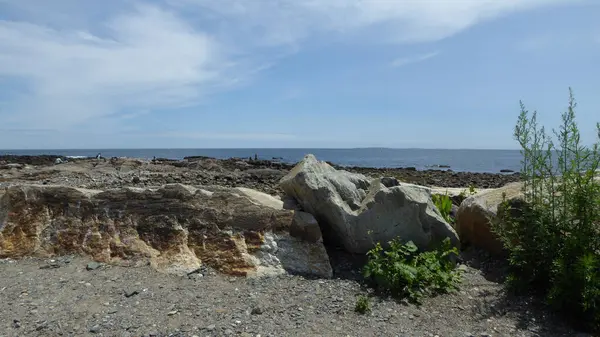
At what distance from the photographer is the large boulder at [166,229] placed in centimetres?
674

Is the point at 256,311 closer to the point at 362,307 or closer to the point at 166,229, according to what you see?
the point at 362,307

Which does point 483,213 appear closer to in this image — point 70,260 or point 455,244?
point 455,244

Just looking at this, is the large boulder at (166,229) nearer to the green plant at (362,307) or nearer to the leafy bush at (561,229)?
the green plant at (362,307)

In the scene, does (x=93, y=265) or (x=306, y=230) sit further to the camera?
(x=306, y=230)

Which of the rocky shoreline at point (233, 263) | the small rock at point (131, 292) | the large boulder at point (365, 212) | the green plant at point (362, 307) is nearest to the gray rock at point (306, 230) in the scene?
the rocky shoreline at point (233, 263)

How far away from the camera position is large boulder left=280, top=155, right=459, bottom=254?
7074 mm

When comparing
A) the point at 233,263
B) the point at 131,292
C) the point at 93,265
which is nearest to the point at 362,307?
the point at 233,263

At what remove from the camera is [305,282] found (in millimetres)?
6379

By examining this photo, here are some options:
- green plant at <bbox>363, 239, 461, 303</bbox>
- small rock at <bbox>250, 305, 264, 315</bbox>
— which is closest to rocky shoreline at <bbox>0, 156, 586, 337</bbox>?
small rock at <bbox>250, 305, 264, 315</bbox>

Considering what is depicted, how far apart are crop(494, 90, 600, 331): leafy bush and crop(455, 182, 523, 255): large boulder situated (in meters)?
1.14

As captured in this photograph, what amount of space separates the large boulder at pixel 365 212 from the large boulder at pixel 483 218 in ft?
2.48

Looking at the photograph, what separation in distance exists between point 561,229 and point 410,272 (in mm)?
2095

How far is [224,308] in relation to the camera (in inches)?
215

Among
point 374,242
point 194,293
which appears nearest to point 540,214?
point 374,242
